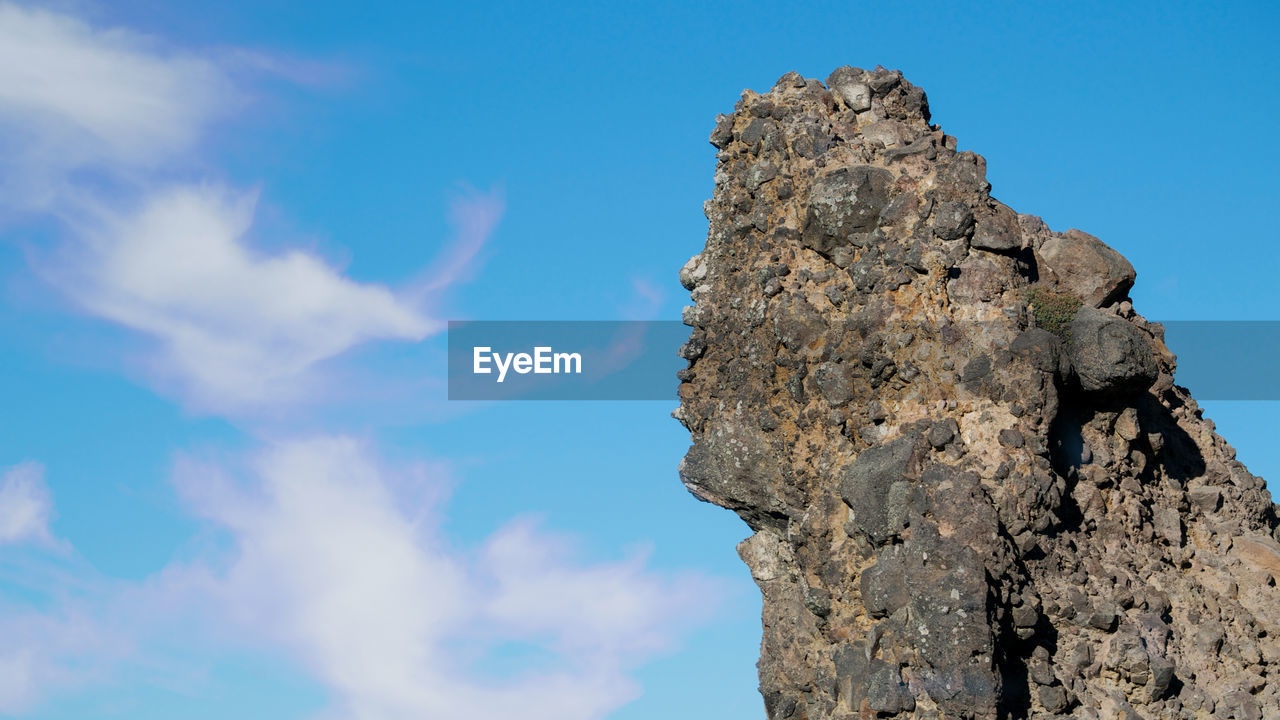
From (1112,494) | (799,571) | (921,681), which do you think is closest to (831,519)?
(799,571)

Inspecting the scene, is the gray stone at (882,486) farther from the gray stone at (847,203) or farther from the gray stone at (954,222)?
the gray stone at (847,203)

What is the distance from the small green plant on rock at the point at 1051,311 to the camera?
15008 millimetres

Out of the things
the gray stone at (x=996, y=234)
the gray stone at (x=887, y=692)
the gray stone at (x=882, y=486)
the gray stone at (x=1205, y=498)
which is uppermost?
the gray stone at (x=996, y=234)

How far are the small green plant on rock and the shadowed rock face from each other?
0.16 ft

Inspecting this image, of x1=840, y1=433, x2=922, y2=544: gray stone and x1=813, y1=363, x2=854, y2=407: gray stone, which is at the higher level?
x1=813, y1=363, x2=854, y2=407: gray stone

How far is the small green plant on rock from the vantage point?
15008 millimetres

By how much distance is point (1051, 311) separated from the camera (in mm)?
15125

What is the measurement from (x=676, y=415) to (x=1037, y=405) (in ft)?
16.1

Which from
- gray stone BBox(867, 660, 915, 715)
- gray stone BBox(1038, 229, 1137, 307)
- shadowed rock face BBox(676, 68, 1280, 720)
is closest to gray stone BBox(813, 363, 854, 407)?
shadowed rock face BBox(676, 68, 1280, 720)

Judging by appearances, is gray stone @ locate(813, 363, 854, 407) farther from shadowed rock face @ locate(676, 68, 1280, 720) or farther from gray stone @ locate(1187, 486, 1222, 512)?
gray stone @ locate(1187, 486, 1222, 512)

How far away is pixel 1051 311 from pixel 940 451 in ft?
8.18

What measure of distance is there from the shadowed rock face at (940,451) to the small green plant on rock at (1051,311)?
0.05 m

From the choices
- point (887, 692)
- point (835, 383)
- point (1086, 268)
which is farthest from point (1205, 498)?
point (887, 692)

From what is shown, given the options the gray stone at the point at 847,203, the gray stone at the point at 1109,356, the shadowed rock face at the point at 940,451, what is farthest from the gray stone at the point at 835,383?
the gray stone at the point at 1109,356
